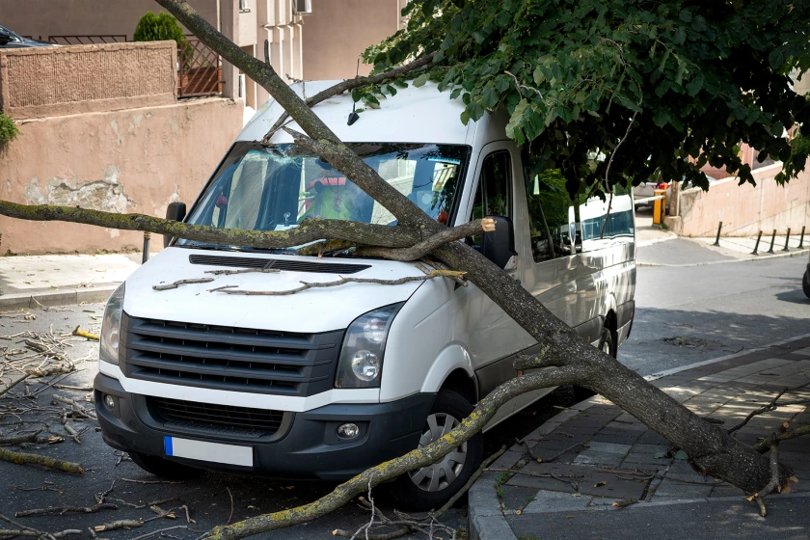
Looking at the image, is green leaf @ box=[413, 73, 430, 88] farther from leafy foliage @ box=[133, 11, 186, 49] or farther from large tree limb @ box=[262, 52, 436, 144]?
leafy foliage @ box=[133, 11, 186, 49]

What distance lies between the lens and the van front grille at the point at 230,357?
4.94 m

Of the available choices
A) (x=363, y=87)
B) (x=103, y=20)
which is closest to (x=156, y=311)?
(x=363, y=87)

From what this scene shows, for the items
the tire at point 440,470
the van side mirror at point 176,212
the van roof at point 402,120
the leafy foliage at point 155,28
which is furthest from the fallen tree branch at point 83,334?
the leafy foliage at point 155,28

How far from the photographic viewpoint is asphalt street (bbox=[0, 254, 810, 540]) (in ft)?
17.7

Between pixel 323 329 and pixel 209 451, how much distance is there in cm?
88

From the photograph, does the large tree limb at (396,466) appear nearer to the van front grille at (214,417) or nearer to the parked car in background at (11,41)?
the van front grille at (214,417)

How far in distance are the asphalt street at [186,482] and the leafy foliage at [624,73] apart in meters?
2.31

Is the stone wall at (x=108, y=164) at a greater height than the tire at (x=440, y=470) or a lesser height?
greater

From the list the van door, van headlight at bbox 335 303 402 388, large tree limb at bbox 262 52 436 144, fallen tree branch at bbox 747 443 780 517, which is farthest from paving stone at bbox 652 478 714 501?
large tree limb at bbox 262 52 436 144

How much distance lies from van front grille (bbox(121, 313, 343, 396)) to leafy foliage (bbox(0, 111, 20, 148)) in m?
10.9

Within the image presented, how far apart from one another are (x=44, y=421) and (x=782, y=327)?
1052 centimetres

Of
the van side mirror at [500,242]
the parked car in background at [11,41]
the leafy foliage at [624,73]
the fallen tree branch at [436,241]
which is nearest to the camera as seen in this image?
the fallen tree branch at [436,241]

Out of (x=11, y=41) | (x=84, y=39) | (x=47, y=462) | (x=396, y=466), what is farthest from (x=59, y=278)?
(x=396, y=466)

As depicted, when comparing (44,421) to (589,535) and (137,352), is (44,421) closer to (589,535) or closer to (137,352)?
(137,352)
